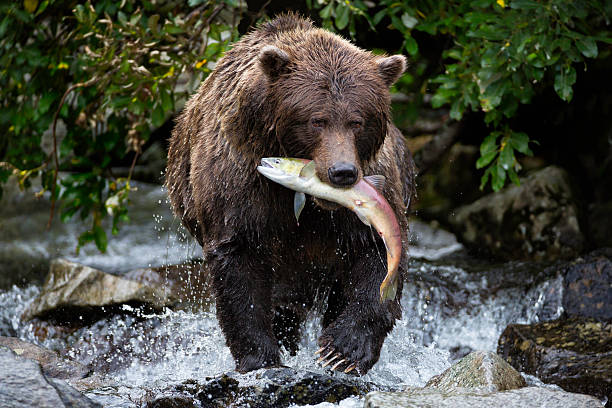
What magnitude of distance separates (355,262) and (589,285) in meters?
2.84

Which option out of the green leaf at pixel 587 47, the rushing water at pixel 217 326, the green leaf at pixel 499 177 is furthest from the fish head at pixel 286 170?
the green leaf at pixel 499 177

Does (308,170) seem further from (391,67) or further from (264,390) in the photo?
(264,390)

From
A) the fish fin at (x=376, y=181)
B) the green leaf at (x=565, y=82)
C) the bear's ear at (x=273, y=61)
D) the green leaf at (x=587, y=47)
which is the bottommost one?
the fish fin at (x=376, y=181)

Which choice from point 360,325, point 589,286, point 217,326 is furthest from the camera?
point 589,286

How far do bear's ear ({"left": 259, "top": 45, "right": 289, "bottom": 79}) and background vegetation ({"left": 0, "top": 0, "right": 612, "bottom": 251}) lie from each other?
180cm

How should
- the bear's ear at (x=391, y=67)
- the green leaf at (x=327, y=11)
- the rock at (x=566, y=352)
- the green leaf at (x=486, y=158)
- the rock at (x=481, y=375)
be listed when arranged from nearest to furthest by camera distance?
the rock at (x=481, y=375) < the bear's ear at (x=391, y=67) < the rock at (x=566, y=352) < the green leaf at (x=327, y=11) < the green leaf at (x=486, y=158)

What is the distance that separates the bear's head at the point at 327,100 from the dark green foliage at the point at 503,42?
1909mm

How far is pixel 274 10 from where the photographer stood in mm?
7027

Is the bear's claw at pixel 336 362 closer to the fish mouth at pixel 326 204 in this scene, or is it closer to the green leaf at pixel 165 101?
the fish mouth at pixel 326 204

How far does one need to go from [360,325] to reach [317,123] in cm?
116

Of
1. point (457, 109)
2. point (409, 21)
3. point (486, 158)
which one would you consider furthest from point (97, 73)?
point (486, 158)

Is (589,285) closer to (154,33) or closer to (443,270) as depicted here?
(443,270)

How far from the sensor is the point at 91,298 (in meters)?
6.69

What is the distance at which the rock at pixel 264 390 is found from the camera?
398 centimetres
